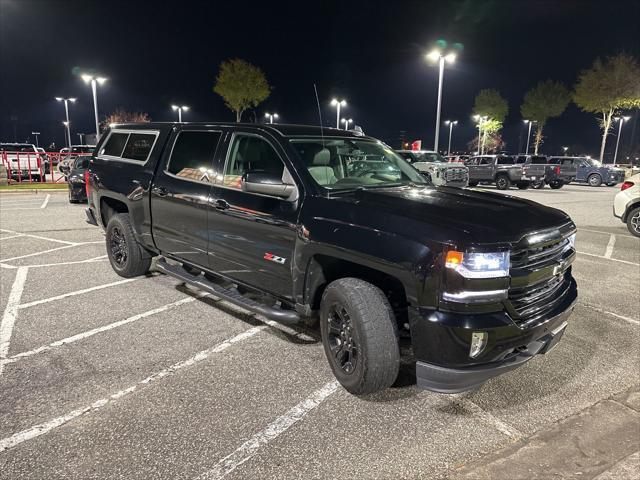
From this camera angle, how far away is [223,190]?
420 centimetres

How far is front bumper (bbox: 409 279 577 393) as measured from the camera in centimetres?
271

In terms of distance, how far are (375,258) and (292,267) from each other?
0.85 m

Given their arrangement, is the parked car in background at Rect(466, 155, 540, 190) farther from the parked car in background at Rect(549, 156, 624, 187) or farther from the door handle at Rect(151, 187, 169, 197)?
the door handle at Rect(151, 187, 169, 197)

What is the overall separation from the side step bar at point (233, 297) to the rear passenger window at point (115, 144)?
166 cm

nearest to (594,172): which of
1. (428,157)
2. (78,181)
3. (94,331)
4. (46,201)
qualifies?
(428,157)

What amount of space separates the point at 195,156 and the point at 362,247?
241cm

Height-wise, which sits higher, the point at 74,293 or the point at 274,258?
the point at 274,258

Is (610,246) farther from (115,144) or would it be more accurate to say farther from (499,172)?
(499,172)

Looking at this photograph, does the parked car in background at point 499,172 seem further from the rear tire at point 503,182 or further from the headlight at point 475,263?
the headlight at point 475,263

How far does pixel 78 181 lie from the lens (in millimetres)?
13156

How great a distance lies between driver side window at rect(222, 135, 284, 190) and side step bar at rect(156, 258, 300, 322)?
3.19 feet

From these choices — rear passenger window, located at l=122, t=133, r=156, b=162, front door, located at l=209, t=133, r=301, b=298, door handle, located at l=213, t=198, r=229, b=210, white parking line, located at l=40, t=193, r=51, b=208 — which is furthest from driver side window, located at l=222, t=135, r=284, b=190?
white parking line, located at l=40, t=193, r=51, b=208

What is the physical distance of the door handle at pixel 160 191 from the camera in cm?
490

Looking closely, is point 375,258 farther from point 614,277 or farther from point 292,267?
point 614,277
